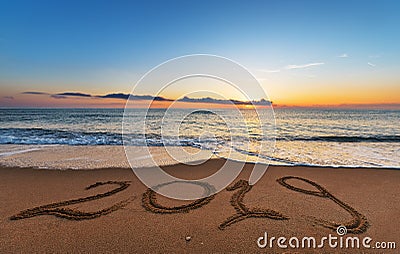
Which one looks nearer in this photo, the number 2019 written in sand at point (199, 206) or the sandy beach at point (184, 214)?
the sandy beach at point (184, 214)

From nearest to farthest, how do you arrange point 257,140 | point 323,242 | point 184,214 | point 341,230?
point 323,242 → point 341,230 → point 184,214 → point 257,140

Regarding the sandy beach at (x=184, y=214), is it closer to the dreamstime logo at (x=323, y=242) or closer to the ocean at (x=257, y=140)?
the dreamstime logo at (x=323, y=242)

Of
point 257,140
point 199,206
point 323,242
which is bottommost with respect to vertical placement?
point 323,242

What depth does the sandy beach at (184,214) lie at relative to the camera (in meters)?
3.16

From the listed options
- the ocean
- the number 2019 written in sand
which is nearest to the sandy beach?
the number 2019 written in sand

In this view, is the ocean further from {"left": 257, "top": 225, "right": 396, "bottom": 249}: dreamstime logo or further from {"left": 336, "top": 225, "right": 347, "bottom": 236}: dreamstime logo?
{"left": 257, "top": 225, "right": 396, "bottom": 249}: dreamstime logo

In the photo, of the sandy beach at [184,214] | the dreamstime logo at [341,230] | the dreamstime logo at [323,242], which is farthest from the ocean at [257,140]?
the dreamstime logo at [323,242]

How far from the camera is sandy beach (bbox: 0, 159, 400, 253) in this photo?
10.4 ft

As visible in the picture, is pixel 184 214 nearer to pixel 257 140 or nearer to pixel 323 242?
pixel 323 242

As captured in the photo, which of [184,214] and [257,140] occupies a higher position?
[257,140]

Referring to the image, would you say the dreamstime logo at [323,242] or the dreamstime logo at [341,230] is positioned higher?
the dreamstime logo at [341,230]

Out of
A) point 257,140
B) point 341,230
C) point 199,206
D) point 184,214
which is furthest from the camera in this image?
Result: point 257,140

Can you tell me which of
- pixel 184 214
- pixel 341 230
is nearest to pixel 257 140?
pixel 341 230

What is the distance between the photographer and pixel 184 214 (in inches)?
155
